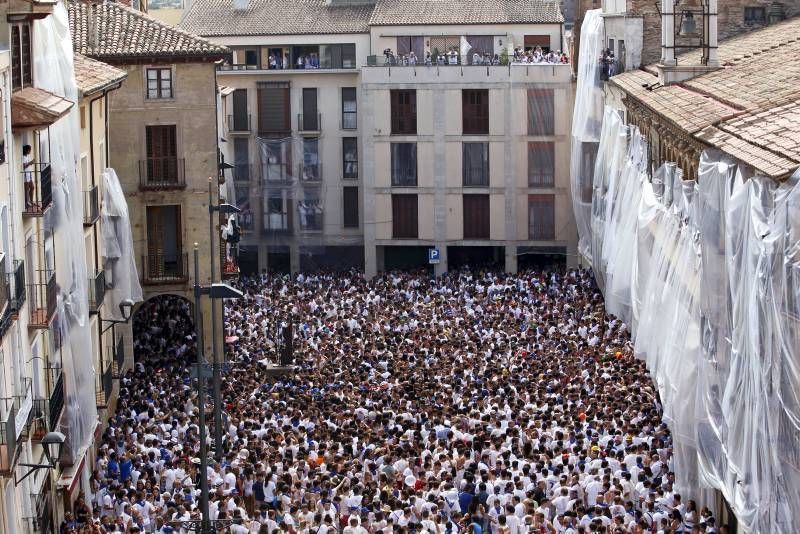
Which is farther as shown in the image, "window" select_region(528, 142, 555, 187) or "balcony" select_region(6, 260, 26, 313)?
"window" select_region(528, 142, 555, 187)

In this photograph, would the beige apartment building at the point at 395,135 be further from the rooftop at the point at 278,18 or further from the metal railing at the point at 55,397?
the metal railing at the point at 55,397

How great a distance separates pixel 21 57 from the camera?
2900 cm

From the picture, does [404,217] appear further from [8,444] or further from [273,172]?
[8,444]

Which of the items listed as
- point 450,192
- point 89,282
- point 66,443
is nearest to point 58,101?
point 66,443

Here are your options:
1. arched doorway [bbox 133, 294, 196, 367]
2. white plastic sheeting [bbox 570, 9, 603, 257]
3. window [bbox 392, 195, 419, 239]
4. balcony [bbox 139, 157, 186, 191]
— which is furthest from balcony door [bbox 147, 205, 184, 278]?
window [bbox 392, 195, 419, 239]

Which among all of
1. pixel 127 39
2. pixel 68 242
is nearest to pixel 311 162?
pixel 127 39

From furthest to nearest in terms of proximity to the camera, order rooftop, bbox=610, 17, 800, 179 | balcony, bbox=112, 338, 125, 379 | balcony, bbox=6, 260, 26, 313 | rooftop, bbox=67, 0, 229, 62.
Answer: rooftop, bbox=67, 0, 229, 62 → balcony, bbox=112, 338, 125, 379 → balcony, bbox=6, 260, 26, 313 → rooftop, bbox=610, 17, 800, 179

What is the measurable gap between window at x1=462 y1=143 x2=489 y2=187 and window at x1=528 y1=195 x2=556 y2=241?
1743mm

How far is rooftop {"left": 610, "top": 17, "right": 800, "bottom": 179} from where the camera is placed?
25.2 m

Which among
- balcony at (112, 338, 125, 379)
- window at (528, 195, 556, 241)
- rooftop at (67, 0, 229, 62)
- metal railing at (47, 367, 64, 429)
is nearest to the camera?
metal railing at (47, 367, 64, 429)

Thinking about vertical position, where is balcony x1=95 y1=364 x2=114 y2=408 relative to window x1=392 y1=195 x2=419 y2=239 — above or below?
below

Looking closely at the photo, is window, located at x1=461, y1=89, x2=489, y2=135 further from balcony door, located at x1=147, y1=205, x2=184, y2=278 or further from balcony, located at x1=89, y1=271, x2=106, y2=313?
balcony, located at x1=89, y1=271, x2=106, y2=313

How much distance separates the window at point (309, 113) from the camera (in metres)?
63.2

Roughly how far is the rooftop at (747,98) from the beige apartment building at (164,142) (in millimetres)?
10906
